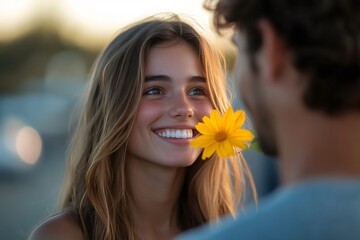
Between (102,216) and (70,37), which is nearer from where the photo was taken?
(102,216)

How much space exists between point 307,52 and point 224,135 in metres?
1.12

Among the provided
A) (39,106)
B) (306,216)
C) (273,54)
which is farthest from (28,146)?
(306,216)

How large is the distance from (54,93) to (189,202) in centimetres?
2436

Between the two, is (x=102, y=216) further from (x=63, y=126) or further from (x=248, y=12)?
(x=63, y=126)

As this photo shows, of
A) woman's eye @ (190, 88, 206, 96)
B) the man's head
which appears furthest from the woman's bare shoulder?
the man's head

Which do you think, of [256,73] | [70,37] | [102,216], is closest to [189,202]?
[102,216]

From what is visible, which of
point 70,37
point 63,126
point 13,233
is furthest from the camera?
point 70,37

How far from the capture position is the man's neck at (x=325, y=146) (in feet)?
5.17

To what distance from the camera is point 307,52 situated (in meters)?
1.58

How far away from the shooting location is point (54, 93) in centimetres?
2769

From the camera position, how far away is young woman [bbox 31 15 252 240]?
342cm

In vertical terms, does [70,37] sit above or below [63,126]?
above

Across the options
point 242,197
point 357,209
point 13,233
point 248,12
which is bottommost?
point 13,233

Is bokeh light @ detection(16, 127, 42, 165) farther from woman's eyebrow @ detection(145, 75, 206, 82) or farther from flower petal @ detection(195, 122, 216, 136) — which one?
flower petal @ detection(195, 122, 216, 136)
